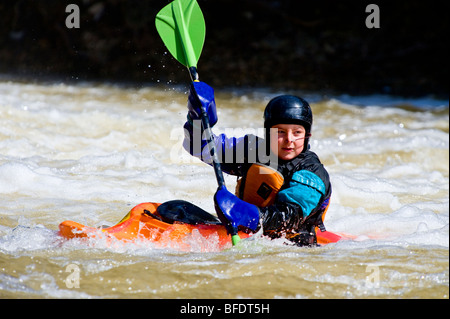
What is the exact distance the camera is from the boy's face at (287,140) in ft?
9.18

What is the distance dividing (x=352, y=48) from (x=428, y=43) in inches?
42.6

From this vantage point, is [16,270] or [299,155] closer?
[16,270]

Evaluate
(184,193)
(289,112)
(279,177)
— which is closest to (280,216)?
(279,177)

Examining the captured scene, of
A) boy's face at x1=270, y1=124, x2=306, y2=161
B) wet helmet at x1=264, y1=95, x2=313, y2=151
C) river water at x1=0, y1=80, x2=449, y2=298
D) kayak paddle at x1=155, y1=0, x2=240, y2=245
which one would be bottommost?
river water at x1=0, y1=80, x2=449, y2=298

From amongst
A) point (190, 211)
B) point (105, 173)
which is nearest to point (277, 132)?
point (190, 211)

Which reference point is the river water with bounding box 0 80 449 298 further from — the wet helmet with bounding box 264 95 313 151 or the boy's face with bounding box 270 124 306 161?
the wet helmet with bounding box 264 95 313 151

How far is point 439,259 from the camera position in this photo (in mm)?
2754

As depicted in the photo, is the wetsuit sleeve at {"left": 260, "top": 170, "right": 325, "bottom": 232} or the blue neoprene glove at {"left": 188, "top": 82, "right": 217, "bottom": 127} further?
the blue neoprene glove at {"left": 188, "top": 82, "right": 217, "bottom": 127}

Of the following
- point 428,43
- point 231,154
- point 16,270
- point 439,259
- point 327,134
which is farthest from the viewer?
point 428,43

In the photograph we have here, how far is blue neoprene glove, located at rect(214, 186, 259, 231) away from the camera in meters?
2.64

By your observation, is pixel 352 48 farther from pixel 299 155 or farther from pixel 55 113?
pixel 299 155

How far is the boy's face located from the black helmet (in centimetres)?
2

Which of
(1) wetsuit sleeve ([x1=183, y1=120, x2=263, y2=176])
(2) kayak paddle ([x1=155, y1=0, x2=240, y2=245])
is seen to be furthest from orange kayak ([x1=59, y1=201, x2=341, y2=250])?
(2) kayak paddle ([x1=155, y1=0, x2=240, y2=245])

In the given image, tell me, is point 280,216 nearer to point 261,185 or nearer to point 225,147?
point 261,185
